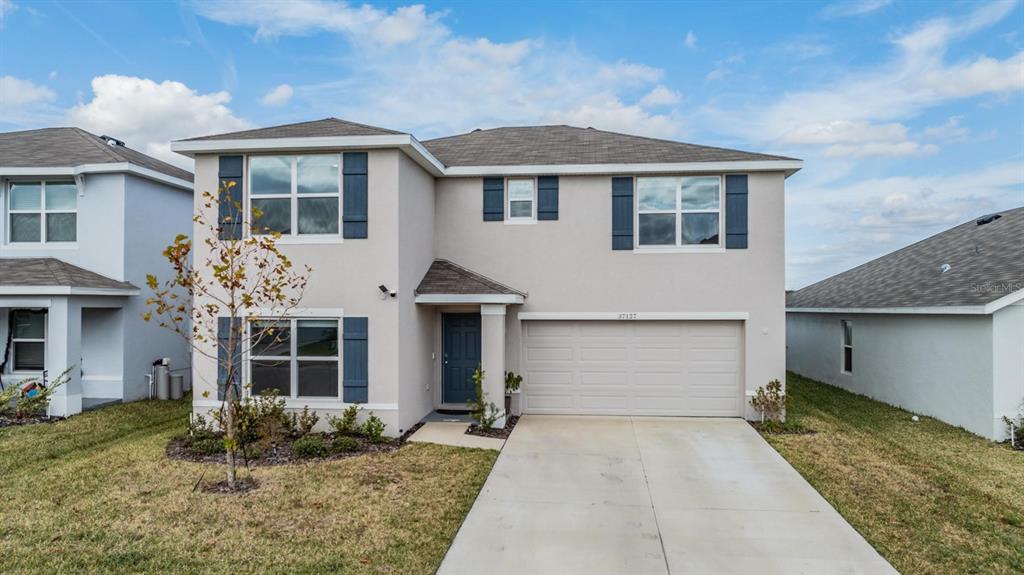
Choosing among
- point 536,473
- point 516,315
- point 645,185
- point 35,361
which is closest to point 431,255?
point 516,315

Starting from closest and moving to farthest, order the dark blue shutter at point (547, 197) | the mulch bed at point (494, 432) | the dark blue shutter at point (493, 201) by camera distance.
A: the mulch bed at point (494, 432) < the dark blue shutter at point (547, 197) < the dark blue shutter at point (493, 201)

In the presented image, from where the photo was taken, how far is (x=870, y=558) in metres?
5.20

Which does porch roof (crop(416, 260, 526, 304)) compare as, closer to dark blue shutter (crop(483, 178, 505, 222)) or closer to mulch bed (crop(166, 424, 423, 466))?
dark blue shutter (crop(483, 178, 505, 222))

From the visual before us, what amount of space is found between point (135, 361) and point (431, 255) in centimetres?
757

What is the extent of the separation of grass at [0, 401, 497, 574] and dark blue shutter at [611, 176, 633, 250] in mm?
5141

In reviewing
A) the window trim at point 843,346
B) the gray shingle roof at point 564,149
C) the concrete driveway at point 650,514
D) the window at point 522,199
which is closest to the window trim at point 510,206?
the window at point 522,199

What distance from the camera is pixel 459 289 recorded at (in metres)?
10.5

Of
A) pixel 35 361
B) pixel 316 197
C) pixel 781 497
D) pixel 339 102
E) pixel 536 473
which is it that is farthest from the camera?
pixel 339 102

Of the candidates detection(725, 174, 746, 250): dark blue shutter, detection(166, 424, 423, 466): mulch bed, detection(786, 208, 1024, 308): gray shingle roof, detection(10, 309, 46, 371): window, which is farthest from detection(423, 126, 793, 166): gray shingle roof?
detection(10, 309, 46, 371): window

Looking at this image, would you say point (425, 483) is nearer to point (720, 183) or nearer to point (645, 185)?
point (645, 185)

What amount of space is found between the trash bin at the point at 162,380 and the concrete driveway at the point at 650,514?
8886mm

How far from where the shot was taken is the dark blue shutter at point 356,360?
930cm

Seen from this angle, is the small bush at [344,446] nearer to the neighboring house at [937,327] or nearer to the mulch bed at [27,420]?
the mulch bed at [27,420]

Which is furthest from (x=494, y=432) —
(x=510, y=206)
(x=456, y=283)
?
(x=510, y=206)
